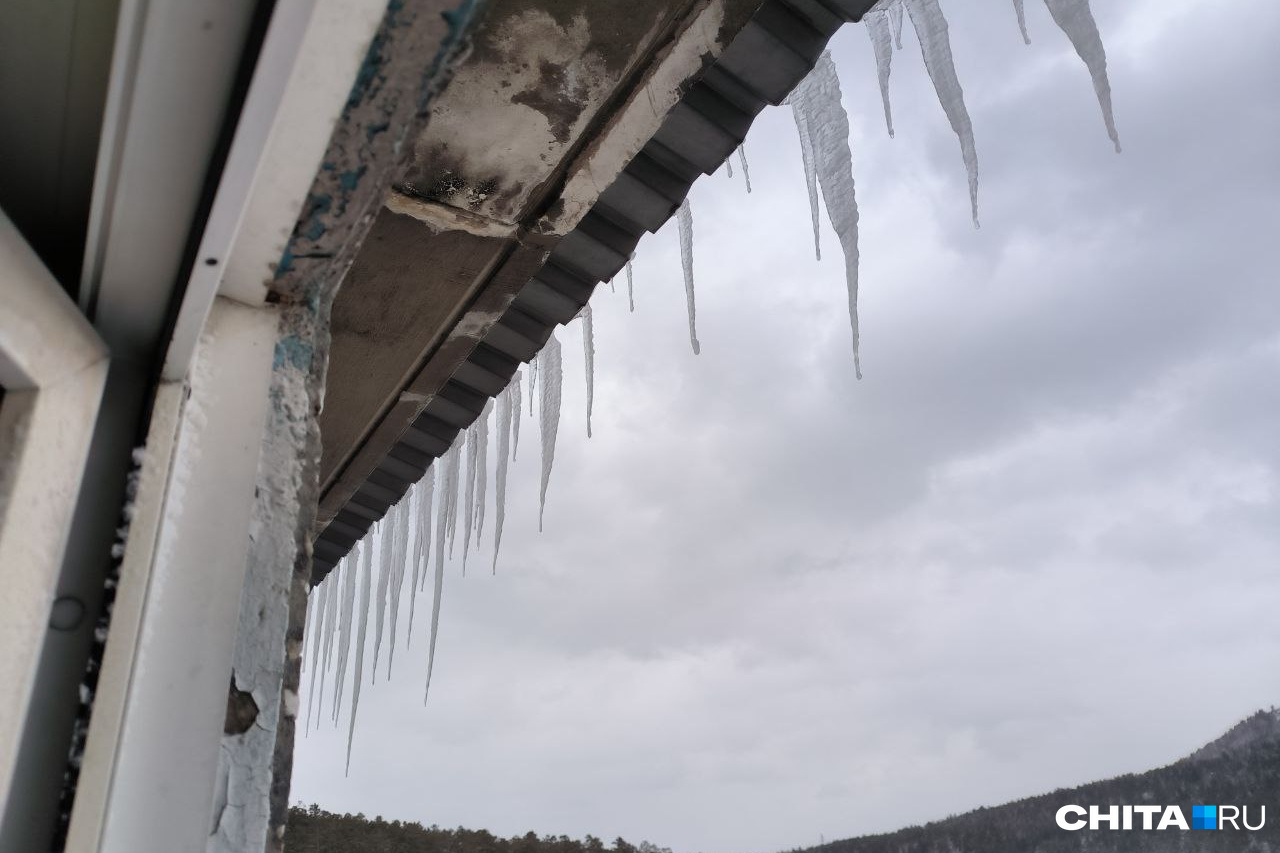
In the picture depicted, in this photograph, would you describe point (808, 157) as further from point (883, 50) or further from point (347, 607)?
point (347, 607)

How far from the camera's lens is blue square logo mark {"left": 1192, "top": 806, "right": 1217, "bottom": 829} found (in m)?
15.0

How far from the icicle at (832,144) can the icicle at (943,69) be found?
0.41 m

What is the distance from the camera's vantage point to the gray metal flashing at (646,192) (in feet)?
4.68

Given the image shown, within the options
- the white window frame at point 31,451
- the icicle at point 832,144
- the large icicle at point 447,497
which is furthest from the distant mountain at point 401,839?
the white window frame at point 31,451

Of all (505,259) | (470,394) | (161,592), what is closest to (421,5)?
(161,592)

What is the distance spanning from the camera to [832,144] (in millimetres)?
3197

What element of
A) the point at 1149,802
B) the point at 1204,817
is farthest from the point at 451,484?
the point at 1204,817

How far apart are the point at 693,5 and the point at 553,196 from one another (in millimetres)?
415

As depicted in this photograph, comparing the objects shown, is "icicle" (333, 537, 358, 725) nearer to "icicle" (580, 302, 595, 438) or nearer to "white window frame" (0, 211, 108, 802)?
"icicle" (580, 302, 595, 438)

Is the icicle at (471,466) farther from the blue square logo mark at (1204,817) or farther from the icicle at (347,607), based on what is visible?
the blue square logo mark at (1204,817)

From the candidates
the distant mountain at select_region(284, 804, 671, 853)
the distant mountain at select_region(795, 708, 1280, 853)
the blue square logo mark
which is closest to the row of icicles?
the distant mountain at select_region(284, 804, 671, 853)

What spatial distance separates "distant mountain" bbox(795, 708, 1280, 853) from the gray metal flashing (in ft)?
40.8

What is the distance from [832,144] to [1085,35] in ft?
3.21

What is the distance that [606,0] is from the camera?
1.30 m
